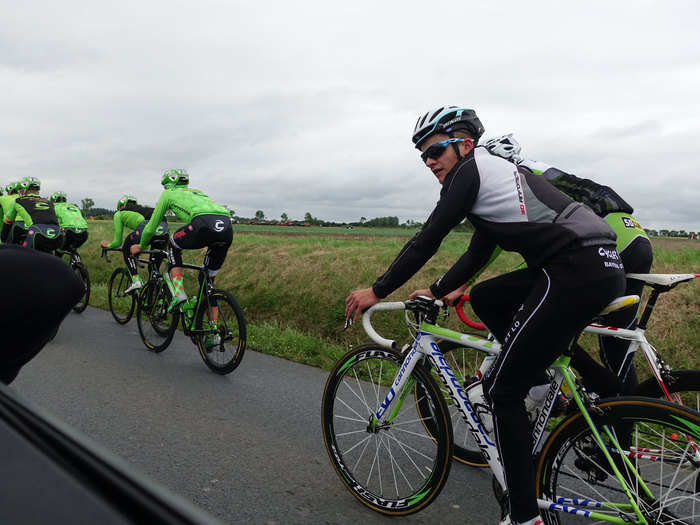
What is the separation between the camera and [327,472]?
3.38m

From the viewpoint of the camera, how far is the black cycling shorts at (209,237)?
6.13 metres

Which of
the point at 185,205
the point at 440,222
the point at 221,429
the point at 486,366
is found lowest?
the point at 221,429

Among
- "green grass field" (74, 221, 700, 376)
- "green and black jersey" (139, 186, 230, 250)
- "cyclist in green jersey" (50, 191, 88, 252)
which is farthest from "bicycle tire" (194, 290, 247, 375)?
"cyclist in green jersey" (50, 191, 88, 252)

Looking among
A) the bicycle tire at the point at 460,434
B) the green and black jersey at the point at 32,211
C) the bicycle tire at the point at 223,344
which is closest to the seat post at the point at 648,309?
the bicycle tire at the point at 460,434

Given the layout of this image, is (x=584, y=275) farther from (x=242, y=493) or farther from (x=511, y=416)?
(x=242, y=493)

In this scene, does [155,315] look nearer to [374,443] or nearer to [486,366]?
[374,443]

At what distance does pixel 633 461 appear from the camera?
231 centimetres

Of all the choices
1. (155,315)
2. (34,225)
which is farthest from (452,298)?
(34,225)

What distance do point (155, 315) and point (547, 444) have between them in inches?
227

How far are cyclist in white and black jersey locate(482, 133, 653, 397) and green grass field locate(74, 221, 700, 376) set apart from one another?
2513 mm

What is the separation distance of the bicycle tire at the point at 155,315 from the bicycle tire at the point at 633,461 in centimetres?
523

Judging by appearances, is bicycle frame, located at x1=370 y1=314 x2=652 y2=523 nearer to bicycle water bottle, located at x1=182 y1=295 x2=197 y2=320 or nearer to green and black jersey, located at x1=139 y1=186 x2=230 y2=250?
bicycle water bottle, located at x1=182 y1=295 x2=197 y2=320

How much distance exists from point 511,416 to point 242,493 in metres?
1.72

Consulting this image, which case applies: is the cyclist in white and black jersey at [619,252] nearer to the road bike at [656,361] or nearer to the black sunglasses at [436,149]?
the road bike at [656,361]
